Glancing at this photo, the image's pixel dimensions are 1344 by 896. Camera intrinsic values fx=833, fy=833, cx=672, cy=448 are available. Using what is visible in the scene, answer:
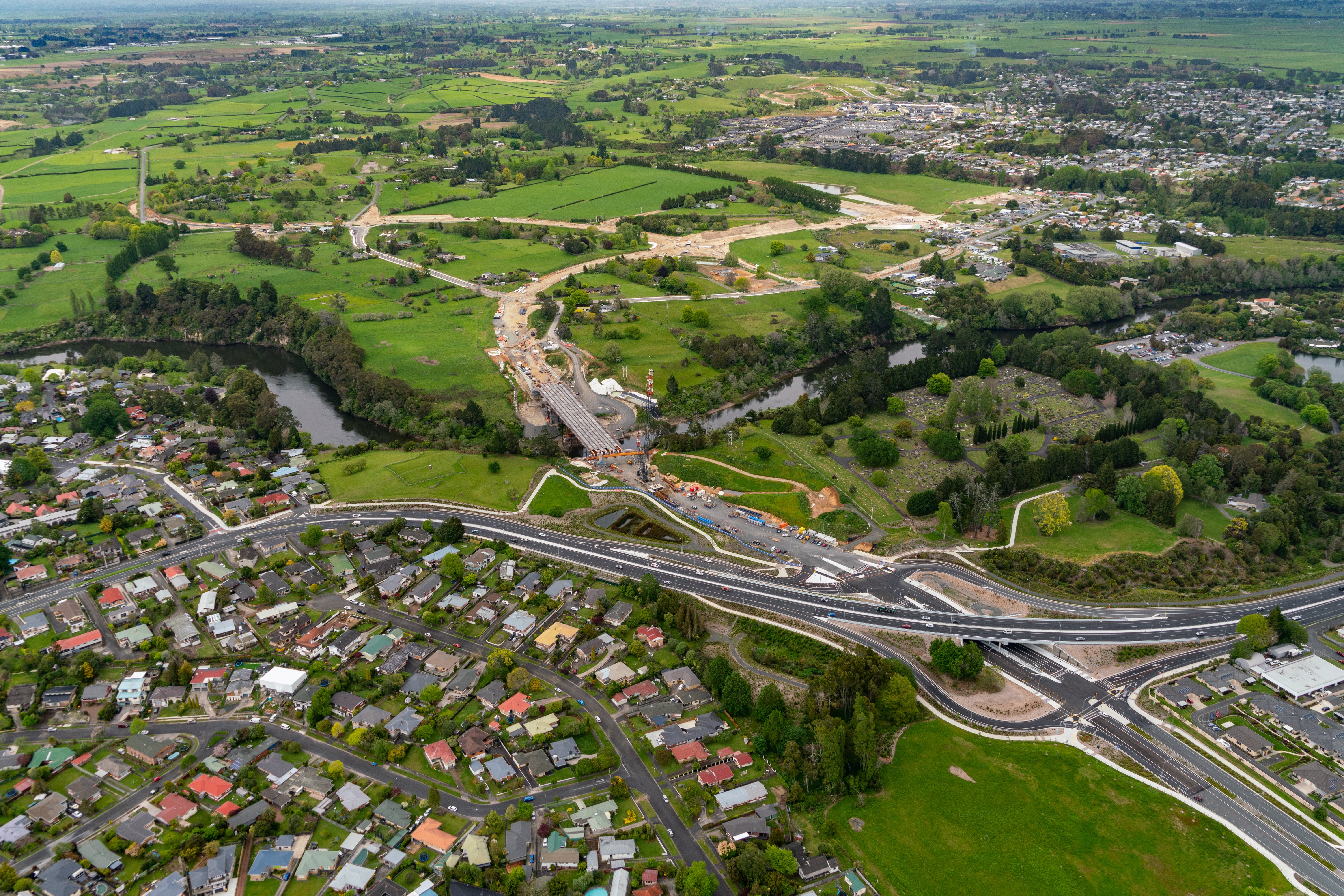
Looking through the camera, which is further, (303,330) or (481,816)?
(303,330)

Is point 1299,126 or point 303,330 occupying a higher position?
point 1299,126

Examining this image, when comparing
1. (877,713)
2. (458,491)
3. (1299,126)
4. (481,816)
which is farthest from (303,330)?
(1299,126)

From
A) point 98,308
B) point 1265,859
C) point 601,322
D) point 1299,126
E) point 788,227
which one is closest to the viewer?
point 1265,859

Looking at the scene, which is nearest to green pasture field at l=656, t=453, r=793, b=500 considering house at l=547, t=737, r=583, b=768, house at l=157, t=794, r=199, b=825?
house at l=547, t=737, r=583, b=768

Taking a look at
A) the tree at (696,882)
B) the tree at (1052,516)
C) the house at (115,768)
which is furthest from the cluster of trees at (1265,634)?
the house at (115,768)

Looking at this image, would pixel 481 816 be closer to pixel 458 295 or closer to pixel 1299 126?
pixel 458 295

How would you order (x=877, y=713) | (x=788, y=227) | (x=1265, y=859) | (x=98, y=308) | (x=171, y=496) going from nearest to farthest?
(x=1265, y=859) < (x=877, y=713) < (x=171, y=496) < (x=98, y=308) < (x=788, y=227)

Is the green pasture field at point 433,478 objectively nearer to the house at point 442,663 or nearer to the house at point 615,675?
the house at point 442,663
